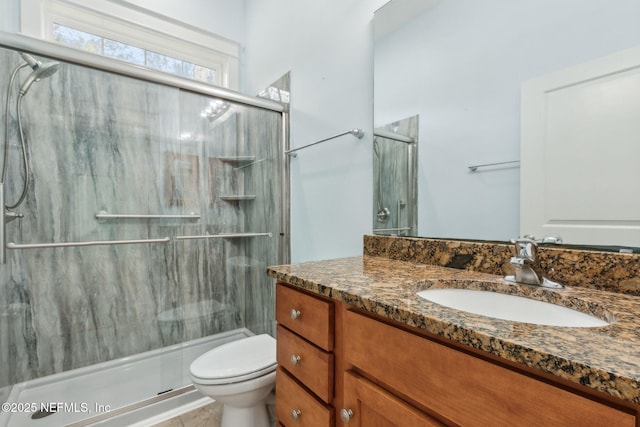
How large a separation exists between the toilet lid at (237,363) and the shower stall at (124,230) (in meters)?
0.48

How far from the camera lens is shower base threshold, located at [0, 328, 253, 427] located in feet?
4.87

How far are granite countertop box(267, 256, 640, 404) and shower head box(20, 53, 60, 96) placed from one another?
1594mm

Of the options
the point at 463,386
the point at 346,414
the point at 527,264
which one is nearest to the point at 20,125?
the point at 346,414

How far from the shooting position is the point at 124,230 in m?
1.91

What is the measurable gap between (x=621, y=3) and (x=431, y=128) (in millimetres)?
560

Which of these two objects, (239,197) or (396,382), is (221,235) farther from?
(396,382)

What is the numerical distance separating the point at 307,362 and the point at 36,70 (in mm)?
1919

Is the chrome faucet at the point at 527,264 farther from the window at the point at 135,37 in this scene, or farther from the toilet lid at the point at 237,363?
the window at the point at 135,37

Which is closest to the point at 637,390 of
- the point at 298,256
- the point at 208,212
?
the point at 298,256

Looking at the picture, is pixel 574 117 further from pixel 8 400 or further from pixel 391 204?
pixel 8 400

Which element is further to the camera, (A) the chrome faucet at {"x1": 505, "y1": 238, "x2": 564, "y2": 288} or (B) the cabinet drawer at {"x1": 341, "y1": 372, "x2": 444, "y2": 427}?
(A) the chrome faucet at {"x1": 505, "y1": 238, "x2": 564, "y2": 288}

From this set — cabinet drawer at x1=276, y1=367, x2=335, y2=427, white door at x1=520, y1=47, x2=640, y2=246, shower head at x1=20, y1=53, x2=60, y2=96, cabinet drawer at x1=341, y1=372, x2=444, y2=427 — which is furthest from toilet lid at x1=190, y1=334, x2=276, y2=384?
shower head at x1=20, y1=53, x2=60, y2=96

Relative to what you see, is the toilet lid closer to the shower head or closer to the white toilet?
the white toilet

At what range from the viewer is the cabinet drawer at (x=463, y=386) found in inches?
15.1
